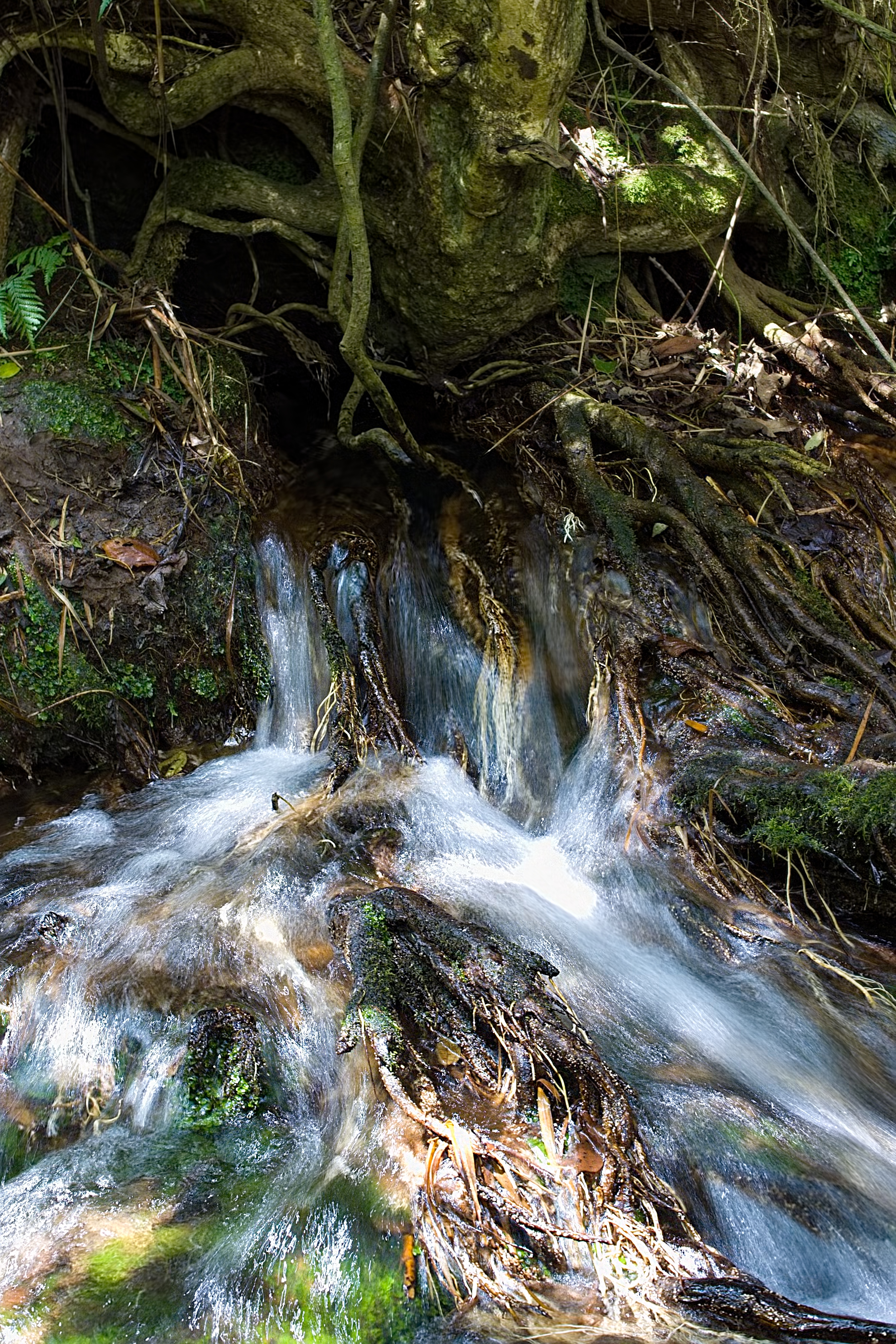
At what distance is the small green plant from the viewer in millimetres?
4246

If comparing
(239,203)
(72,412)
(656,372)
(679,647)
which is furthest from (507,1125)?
(239,203)

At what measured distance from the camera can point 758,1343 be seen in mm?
1852

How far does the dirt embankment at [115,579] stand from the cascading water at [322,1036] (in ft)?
1.06

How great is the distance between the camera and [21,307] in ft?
14.0

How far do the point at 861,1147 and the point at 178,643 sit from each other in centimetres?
315

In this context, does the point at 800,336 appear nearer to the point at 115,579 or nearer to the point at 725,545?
the point at 725,545

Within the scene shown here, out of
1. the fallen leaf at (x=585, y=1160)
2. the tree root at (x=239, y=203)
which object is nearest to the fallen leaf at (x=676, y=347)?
the tree root at (x=239, y=203)

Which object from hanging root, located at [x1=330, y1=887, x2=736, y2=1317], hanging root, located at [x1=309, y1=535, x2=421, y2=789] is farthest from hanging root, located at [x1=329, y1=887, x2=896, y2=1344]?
hanging root, located at [x1=309, y1=535, x2=421, y2=789]

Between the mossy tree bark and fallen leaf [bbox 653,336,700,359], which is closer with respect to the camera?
the mossy tree bark

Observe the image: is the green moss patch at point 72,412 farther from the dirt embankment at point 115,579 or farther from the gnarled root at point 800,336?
the gnarled root at point 800,336

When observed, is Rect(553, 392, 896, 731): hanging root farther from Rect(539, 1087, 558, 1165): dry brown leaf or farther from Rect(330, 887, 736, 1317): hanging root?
Rect(539, 1087, 558, 1165): dry brown leaf

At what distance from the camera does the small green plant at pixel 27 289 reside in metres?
4.25

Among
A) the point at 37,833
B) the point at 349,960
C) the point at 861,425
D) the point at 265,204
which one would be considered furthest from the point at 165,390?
the point at 861,425

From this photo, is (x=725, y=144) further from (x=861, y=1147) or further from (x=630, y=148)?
(x=861, y=1147)
